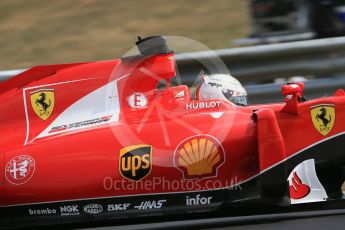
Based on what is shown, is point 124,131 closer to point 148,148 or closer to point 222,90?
point 148,148

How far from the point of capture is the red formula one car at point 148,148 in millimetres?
4844

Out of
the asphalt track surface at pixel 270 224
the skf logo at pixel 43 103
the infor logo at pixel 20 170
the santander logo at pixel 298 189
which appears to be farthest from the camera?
the skf logo at pixel 43 103

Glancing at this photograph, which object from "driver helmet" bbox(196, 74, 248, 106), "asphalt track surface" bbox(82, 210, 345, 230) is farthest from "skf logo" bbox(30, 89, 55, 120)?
"driver helmet" bbox(196, 74, 248, 106)

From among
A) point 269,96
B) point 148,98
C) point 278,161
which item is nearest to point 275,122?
point 278,161

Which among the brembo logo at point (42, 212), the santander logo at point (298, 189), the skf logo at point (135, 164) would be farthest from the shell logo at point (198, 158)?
the brembo logo at point (42, 212)

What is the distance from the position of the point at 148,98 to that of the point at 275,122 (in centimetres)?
98

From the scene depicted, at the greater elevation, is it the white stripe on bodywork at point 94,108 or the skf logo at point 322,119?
the white stripe on bodywork at point 94,108

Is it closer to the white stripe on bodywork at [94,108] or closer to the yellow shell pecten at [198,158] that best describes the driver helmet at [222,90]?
the yellow shell pecten at [198,158]

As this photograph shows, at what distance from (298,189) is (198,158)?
83 centimetres

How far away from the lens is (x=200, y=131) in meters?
4.96

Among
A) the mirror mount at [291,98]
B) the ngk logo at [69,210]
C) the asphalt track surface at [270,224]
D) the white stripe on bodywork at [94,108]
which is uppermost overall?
the white stripe on bodywork at [94,108]

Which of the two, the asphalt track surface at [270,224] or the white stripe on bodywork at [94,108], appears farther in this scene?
the white stripe on bodywork at [94,108]

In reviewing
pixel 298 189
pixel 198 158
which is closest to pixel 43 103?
pixel 198 158

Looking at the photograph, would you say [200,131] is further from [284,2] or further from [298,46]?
[284,2]
